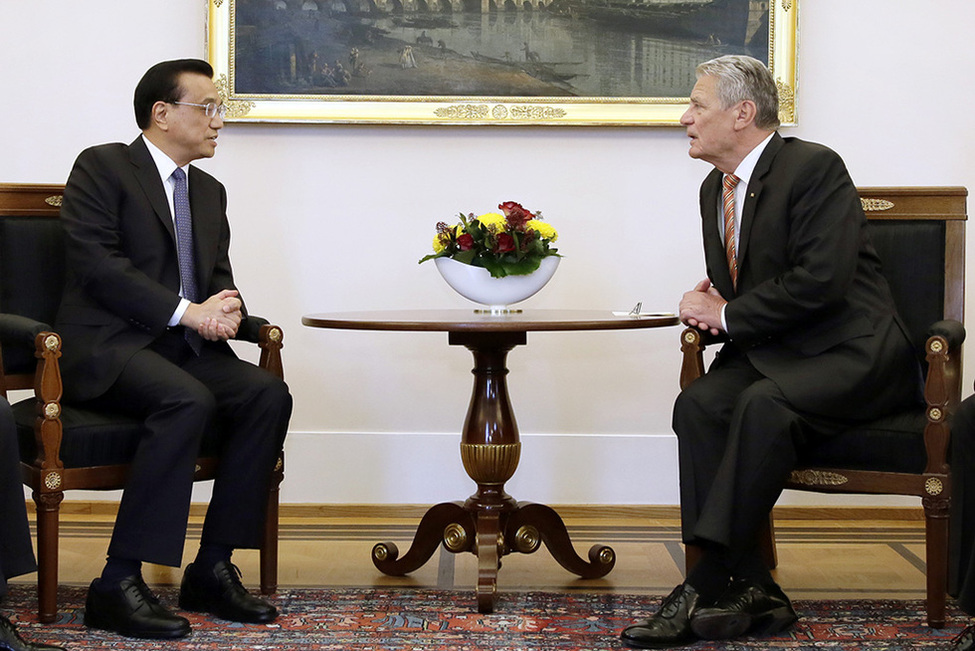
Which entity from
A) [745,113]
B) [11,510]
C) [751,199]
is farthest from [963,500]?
[11,510]

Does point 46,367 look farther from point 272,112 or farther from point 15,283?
point 272,112

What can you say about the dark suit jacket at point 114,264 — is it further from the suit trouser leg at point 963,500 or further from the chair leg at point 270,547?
the suit trouser leg at point 963,500

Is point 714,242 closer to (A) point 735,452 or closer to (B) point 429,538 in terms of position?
(A) point 735,452


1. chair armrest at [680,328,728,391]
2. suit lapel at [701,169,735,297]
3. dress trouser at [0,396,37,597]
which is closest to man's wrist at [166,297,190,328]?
dress trouser at [0,396,37,597]

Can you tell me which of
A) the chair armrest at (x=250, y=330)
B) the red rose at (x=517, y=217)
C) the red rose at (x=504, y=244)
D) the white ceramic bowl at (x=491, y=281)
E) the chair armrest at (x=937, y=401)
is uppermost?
the red rose at (x=517, y=217)

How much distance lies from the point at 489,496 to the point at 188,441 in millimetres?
921

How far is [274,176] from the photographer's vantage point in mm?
4461

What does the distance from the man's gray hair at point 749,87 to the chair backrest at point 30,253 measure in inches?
80.7

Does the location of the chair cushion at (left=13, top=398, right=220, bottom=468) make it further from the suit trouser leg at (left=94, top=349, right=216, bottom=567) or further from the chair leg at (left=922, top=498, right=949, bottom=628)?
the chair leg at (left=922, top=498, right=949, bottom=628)

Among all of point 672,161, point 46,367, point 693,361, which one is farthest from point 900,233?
point 46,367

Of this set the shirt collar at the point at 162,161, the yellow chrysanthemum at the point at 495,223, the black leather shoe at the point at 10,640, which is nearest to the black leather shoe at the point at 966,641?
the yellow chrysanthemum at the point at 495,223

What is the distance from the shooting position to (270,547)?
3.33 meters

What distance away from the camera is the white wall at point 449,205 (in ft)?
14.5

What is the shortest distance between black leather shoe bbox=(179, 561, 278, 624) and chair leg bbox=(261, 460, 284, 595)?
19 cm
